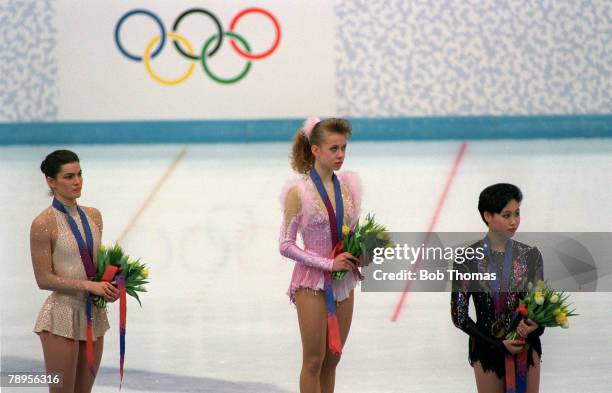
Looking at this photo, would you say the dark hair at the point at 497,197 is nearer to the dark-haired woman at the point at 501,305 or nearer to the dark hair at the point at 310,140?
the dark-haired woman at the point at 501,305

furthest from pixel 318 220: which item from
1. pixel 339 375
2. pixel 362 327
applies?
pixel 362 327

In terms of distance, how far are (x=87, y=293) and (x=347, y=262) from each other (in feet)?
3.24

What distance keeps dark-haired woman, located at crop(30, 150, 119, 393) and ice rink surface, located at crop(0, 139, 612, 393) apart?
1.27 m

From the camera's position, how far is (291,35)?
15766mm

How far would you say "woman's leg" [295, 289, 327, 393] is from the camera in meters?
4.17

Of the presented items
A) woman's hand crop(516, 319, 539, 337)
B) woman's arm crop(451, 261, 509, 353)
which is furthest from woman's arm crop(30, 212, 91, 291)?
woman's hand crop(516, 319, 539, 337)

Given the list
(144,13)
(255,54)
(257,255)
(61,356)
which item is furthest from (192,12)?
(61,356)

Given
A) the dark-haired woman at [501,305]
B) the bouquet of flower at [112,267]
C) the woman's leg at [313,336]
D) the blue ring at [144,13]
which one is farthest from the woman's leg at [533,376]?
the blue ring at [144,13]

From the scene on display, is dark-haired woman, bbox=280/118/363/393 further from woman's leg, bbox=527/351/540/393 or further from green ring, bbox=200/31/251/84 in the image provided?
green ring, bbox=200/31/251/84

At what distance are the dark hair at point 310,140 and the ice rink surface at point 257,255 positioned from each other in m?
1.42

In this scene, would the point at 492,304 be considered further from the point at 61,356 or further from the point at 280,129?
the point at 280,129

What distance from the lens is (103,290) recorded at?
3.91 metres

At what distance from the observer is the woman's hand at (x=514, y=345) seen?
3.71 meters

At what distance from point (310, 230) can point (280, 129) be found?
11.7 metres
